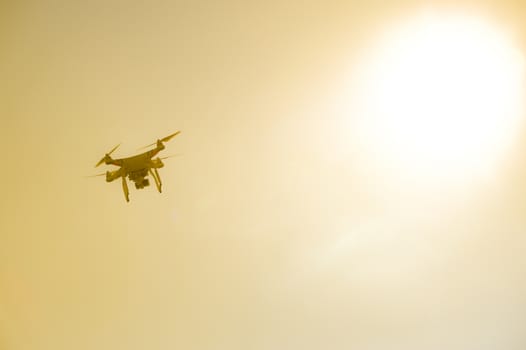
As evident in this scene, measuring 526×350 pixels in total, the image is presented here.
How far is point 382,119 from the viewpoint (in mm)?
1762

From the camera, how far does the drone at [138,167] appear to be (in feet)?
5.49

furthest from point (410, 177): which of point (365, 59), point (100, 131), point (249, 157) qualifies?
point (100, 131)

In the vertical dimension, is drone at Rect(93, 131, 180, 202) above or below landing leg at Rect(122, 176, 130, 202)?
above

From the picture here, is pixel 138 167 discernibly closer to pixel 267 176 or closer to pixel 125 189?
pixel 125 189

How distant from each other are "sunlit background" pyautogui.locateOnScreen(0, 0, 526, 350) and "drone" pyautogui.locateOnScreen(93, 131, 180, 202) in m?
0.03

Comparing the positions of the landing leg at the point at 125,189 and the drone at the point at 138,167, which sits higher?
the drone at the point at 138,167

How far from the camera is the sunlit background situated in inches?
67.1

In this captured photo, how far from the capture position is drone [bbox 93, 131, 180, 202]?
65.9 inches

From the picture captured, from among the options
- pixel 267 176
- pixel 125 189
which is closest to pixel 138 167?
pixel 125 189

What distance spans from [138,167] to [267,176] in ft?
1.75

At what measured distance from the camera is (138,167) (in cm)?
167

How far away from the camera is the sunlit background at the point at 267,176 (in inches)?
67.1

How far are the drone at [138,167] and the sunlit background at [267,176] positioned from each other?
0.10 feet

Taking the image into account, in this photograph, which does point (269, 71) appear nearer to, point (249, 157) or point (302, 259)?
point (249, 157)
